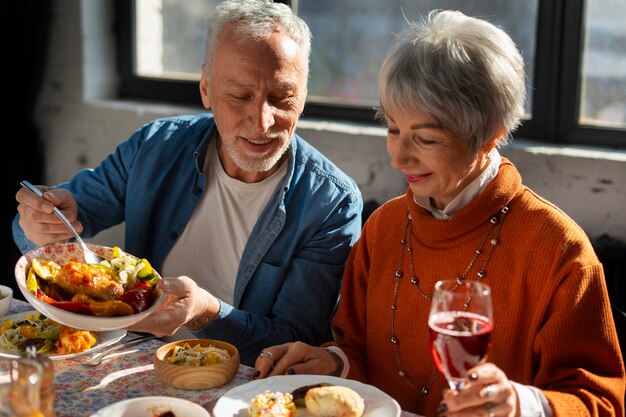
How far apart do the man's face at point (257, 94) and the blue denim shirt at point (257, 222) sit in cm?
11

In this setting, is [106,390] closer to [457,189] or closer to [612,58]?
[457,189]

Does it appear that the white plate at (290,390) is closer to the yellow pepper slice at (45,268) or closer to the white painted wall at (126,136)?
the yellow pepper slice at (45,268)

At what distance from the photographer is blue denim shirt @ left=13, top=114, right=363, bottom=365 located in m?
2.17

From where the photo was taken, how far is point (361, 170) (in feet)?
10.1

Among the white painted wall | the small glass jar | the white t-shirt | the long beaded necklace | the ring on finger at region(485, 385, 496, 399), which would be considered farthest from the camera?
the white painted wall

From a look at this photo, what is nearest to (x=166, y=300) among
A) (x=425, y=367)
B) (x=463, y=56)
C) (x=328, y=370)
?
(x=328, y=370)

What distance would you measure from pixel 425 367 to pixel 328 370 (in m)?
0.23

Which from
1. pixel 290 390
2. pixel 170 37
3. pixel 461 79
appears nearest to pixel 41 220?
pixel 290 390

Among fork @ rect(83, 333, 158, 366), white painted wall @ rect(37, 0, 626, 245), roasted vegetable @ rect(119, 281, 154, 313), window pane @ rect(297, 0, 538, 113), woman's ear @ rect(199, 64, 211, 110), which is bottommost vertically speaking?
fork @ rect(83, 333, 158, 366)

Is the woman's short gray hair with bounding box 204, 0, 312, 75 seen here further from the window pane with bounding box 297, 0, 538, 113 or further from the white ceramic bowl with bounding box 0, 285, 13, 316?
the window pane with bounding box 297, 0, 538, 113

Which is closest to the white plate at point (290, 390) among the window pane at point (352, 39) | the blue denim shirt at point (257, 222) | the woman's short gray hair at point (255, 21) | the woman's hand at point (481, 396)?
the woman's hand at point (481, 396)

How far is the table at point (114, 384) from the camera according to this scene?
1.60 meters

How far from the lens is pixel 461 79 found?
1711 millimetres

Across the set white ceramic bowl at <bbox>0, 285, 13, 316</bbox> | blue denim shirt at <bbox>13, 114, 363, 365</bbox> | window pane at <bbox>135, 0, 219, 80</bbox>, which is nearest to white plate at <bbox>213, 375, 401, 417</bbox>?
blue denim shirt at <bbox>13, 114, 363, 365</bbox>
